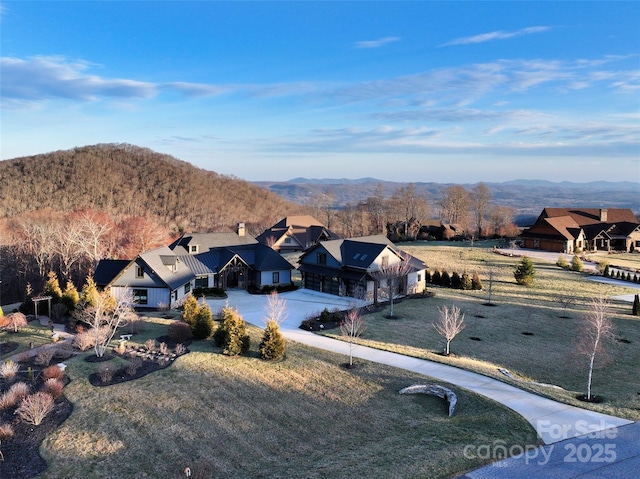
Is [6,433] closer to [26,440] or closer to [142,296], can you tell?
[26,440]

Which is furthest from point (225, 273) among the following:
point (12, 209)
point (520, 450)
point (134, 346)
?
point (12, 209)

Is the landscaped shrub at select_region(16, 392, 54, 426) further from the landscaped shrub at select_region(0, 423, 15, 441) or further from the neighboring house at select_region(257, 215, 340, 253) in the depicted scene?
the neighboring house at select_region(257, 215, 340, 253)

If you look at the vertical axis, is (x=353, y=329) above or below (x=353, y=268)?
below

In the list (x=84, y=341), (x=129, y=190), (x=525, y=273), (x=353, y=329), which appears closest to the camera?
(x=84, y=341)

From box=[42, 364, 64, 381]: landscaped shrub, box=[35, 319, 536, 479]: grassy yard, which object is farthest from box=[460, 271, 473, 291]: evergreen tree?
box=[42, 364, 64, 381]: landscaped shrub

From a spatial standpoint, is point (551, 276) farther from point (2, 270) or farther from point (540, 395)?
point (2, 270)

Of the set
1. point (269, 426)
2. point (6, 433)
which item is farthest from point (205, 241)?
point (269, 426)
